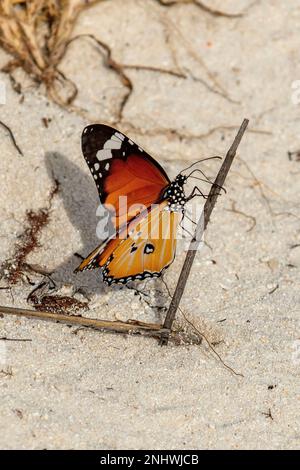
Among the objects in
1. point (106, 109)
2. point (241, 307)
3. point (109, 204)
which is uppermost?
point (106, 109)

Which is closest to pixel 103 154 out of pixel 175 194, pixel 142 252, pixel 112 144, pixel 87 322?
pixel 112 144

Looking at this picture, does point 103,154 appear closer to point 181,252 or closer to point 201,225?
point 201,225

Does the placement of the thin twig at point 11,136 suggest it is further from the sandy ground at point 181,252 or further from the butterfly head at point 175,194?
the butterfly head at point 175,194

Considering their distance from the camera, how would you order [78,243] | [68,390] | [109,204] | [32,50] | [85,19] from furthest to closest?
1. [85,19]
2. [32,50]
3. [78,243]
4. [109,204]
5. [68,390]

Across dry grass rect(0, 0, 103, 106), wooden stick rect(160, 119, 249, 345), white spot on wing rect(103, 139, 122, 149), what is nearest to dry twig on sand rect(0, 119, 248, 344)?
wooden stick rect(160, 119, 249, 345)
